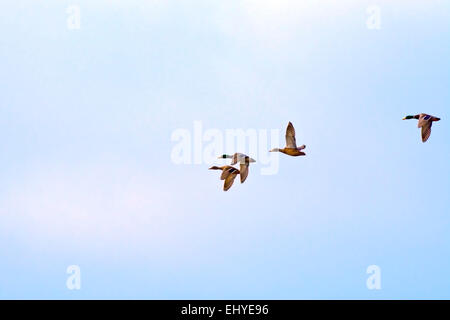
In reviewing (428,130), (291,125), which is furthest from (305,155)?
(428,130)

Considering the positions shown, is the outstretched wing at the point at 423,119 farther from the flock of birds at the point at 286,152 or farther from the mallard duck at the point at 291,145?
the mallard duck at the point at 291,145

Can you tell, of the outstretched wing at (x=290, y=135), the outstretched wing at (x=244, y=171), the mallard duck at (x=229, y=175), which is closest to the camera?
the outstretched wing at (x=244, y=171)

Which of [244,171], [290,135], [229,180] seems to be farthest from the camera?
[229,180]

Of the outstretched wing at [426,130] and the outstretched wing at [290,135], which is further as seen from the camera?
the outstretched wing at [290,135]

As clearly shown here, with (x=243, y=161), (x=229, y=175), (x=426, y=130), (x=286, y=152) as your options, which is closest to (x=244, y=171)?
(x=243, y=161)

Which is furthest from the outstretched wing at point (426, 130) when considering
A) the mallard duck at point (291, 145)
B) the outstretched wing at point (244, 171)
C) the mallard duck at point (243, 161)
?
the outstretched wing at point (244, 171)

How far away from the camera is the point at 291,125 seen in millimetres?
32688

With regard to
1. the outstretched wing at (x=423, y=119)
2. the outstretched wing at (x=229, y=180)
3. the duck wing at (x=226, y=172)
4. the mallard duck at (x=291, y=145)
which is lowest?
the outstretched wing at (x=229, y=180)

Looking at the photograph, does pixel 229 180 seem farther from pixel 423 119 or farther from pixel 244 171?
pixel 423 119

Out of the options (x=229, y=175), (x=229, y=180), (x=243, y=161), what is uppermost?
(x=243, y=161)

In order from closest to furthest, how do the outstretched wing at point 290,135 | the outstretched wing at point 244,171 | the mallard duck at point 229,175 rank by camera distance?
the outstretched wing at point 244,171 < the outstretched wing at point 290,135 < the mallard duck at point 229,175
